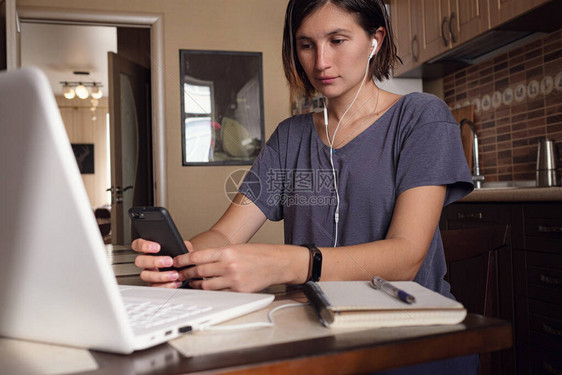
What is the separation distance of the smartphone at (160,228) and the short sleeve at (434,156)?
0.44 metres

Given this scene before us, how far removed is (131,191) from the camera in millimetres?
4242

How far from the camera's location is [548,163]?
7.13 feet

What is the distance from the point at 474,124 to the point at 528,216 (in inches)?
47.0

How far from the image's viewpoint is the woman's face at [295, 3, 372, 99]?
1.09 metres

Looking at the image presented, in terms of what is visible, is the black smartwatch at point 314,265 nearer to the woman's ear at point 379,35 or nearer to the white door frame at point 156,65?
the woman's ear at point 379,35

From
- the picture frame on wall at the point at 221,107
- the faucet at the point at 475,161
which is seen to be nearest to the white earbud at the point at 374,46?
the faucet at the point at 475,161

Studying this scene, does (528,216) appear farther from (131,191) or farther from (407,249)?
(131,191)

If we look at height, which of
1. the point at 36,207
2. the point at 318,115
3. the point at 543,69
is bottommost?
the point at 36,207

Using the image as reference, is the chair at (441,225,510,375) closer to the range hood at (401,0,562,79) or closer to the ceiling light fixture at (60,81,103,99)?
the range hood at (401,0,562,79)

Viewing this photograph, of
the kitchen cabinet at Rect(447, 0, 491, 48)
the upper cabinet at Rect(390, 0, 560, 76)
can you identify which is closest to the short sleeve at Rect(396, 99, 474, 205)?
the upper cabinet at Rect(390, 0, 560, 76)

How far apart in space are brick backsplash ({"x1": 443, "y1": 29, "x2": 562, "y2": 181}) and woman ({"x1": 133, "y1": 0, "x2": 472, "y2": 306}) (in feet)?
4.68

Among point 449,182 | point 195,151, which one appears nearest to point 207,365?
point 449,182

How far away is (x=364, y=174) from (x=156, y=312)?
66 cm

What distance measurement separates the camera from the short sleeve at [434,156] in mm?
918
